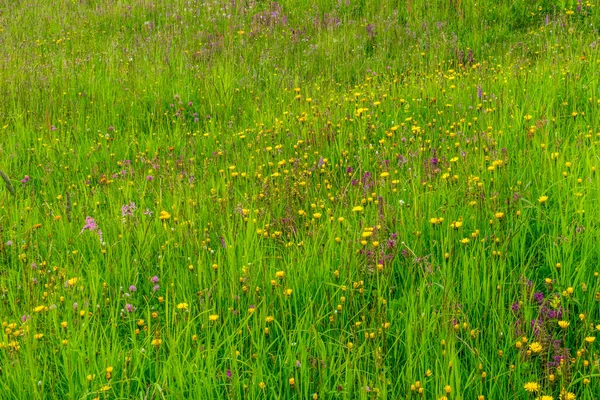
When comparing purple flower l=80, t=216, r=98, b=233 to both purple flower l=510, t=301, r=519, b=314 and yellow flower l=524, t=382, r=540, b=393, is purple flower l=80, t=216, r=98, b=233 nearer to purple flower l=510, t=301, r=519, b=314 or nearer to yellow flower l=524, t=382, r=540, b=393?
purple flower l=510, t=301, r=519, b=314

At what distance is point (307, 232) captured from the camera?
313cm

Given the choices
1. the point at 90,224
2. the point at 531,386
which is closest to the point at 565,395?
the point at 531,386

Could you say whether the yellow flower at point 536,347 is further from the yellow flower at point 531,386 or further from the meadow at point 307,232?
the yellow flower at point 531,386

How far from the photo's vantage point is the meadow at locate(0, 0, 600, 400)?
2230 millimetres

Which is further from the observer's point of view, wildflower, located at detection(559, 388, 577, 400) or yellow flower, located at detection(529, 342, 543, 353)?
yellow flower, located at detection(529, 342, 543, 353)

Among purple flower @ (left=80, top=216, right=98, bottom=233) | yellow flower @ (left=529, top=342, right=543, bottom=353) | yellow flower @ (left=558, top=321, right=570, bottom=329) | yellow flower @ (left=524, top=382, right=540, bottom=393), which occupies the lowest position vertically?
yellow flower @ (left=524, top=382, right=540, bottom=393)

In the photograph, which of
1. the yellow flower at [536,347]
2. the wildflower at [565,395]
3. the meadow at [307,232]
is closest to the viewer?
the wildflower at [565,395]

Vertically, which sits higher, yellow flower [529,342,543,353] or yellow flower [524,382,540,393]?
yellow flower [529,342,543,353]

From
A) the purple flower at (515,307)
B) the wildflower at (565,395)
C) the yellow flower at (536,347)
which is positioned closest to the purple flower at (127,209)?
the purple flower at (515,307)

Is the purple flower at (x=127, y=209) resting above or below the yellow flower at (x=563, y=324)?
above

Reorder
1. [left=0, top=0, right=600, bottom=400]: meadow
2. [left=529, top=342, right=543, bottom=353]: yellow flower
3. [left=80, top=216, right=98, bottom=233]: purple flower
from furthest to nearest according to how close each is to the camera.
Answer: [left=80, top=216, right=98, bottom=233]: purple flower
[left=0, top=0, right=600, bottom=400]: meadow
[left=529, top=342, right=543, bottom=353]: yellow flower

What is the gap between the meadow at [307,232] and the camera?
2230mm

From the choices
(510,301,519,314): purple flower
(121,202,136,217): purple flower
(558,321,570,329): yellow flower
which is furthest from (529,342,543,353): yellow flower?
(121,202,136,217): purple flower

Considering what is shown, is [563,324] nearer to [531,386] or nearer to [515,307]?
[515,307]
